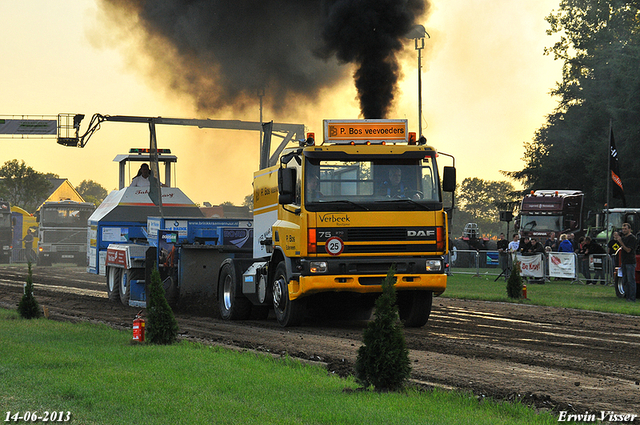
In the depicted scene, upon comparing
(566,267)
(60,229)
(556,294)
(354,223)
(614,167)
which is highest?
(614,167)

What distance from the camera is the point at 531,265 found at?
2625cm

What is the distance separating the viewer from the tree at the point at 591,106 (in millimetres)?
42669

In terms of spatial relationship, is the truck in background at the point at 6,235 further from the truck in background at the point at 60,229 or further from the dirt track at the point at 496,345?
the dirt track at the point at 496,345

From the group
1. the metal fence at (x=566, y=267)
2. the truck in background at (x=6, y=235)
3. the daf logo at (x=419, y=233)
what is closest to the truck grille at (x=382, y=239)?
the daf logo at (x=419, y=233)

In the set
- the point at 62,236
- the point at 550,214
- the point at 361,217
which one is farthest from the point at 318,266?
the point at 62,236

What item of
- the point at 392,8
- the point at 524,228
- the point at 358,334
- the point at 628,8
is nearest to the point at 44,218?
the point at 524,228

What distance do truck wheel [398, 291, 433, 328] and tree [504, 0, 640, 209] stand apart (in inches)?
1150

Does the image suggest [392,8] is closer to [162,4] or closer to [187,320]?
Answer: [162,4]

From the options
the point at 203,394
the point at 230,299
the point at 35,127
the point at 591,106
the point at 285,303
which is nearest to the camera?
the point at 203,394

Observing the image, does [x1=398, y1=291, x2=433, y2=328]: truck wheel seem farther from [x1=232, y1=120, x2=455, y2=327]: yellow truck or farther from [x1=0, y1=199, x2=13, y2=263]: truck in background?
[x1=0, y1=199, x2=13, y2=263]: truck in background

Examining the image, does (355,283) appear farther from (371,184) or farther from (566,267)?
(566,267)

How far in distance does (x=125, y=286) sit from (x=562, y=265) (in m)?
14.5

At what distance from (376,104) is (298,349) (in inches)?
426

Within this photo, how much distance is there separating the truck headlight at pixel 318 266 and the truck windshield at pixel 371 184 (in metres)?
0.87
